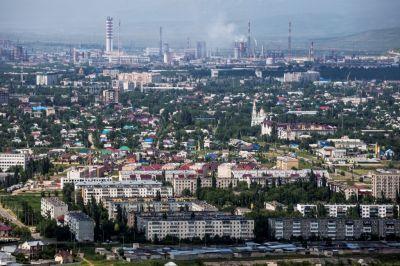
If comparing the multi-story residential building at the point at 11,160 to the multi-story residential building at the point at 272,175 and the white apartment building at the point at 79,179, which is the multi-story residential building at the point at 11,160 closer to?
the white apartment building at the point at 79,179

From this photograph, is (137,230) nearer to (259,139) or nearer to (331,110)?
(259,139)

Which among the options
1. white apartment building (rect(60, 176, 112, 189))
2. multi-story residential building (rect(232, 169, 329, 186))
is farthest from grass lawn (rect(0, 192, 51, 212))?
multi-story residential building (rect(232, 169, 329, 186))

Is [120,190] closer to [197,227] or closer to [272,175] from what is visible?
[272,175]

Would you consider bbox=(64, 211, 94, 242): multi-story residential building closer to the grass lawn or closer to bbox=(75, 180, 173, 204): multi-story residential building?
the grass lawn

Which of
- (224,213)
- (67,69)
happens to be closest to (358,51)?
(67,69)

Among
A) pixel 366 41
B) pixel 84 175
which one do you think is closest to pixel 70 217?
pixel 84 175
